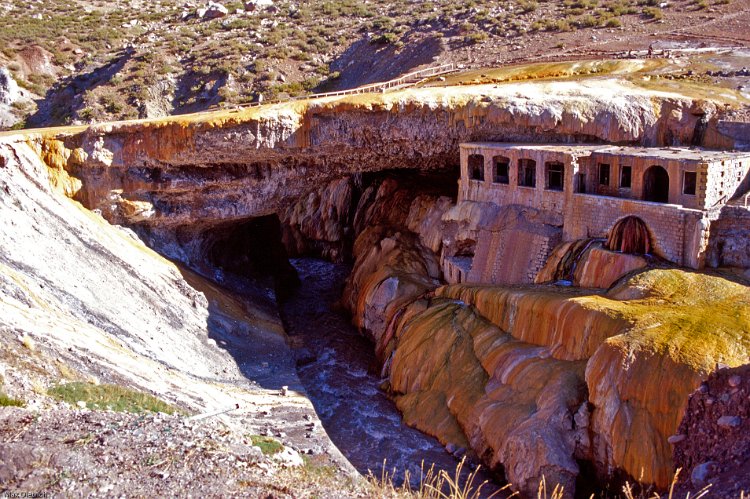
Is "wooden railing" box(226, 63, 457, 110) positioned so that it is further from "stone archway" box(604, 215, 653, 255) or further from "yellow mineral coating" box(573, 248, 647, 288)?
"stone archway" box(604, 215, 653, 255)

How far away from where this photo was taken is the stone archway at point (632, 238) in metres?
21.4

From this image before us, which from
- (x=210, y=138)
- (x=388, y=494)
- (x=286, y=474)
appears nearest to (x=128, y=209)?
(x=210, y=138)

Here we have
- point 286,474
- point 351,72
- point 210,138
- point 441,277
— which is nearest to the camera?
point 286,474

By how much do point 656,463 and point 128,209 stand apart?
66.5ft

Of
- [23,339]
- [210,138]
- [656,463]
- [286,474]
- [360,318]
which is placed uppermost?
[210,138]

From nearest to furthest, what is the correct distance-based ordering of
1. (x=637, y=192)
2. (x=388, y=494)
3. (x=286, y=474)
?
(x=388, y=494) < (x=286, y=474) < (x=637, y=192)

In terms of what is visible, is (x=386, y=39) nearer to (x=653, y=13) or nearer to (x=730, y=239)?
(x=653, y=13)

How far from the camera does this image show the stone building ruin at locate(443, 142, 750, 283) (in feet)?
68.1

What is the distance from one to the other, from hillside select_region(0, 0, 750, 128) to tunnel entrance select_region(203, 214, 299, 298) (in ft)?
49.4

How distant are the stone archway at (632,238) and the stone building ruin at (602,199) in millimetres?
42

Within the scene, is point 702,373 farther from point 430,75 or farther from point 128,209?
point 430,75

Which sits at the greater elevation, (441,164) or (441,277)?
(441,164)

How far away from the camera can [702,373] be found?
50.5ft

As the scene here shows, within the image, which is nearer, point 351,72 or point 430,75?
point 430,75
